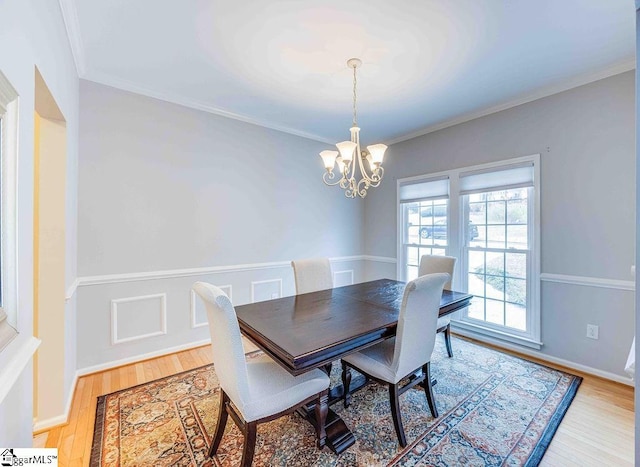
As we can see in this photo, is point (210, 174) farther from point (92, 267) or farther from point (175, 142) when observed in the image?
point (92, 267)

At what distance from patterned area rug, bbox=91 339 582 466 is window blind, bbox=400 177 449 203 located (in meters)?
2.11

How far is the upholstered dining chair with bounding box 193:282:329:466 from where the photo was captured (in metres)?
1.30

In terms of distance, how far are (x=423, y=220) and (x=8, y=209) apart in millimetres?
3835

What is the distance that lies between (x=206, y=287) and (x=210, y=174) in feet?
6.70

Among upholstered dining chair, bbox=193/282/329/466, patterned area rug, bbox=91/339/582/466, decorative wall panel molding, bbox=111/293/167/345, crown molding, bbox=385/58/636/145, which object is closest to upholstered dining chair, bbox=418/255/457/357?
patterned area rug, bbox=91/339/582/466

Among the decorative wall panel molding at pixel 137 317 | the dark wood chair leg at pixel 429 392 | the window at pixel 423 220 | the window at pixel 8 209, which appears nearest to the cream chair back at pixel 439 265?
the window at pixel 423 220

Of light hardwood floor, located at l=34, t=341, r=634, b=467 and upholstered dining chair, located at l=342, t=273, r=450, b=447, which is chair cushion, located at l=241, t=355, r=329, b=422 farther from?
light hardwood floor, located at l=34, t=341, r=634, b=467

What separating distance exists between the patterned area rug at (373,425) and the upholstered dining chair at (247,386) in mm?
197

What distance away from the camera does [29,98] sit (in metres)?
1.12

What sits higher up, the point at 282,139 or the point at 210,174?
the point at 282,139

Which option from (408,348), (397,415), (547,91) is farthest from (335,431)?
(547,91)

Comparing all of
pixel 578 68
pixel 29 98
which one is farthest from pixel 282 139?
pixel 578 68

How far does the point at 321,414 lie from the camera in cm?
156

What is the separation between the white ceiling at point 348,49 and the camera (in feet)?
5.66
